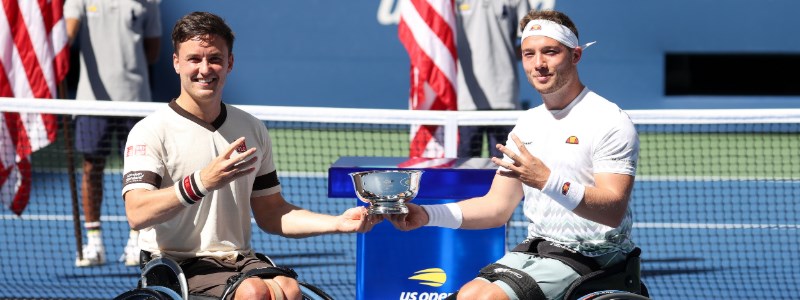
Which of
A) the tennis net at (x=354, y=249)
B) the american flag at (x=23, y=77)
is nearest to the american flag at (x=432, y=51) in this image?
the tennis net at (x=354, y=249)

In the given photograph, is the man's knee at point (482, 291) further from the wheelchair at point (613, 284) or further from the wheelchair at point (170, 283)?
the wheelchair at point (170, 283)

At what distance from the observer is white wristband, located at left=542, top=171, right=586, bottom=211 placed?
3986mm

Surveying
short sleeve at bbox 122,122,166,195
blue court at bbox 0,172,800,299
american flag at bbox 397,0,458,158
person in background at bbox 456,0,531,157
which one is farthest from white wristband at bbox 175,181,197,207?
person in background at bbox 456,0,531,157

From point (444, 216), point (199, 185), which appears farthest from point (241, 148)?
point (444, 216)

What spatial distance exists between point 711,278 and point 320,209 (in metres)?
3.47

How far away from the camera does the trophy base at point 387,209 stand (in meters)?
4.14

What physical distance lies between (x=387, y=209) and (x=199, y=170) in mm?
636

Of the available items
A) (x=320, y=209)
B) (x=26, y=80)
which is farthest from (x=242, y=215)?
(x=320, y=209)

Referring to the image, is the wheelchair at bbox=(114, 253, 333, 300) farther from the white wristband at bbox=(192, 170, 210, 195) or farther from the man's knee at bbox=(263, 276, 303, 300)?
the white wristband at bbox=(192, 170, 210, 195)

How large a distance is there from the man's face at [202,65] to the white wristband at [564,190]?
118 centimetres

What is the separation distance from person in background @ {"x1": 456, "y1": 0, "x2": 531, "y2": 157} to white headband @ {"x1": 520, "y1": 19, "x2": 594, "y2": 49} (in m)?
3.61

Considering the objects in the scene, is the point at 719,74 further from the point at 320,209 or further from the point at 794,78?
the point at 320,209

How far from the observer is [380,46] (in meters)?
14.1

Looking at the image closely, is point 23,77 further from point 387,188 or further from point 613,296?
point 613,296
